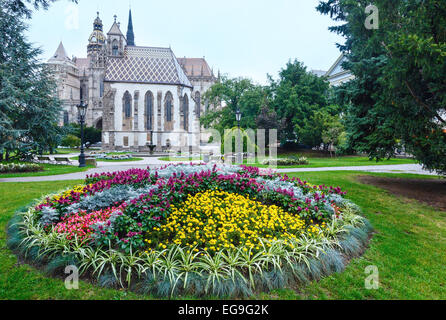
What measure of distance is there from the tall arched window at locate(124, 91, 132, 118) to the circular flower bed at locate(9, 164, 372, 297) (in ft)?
130

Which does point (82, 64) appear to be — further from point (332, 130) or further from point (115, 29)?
point (332, 130)

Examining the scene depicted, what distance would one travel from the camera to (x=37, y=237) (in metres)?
4.20

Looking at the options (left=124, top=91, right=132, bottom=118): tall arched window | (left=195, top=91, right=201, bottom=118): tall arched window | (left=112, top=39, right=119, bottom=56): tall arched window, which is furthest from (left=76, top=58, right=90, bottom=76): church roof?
(left=124, top=91, right=132, bottom=118): tall arched window

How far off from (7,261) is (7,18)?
837 inches

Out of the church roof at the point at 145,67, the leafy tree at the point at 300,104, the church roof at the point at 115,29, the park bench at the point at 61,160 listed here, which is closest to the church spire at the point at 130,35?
the church roof at the point at 115,29

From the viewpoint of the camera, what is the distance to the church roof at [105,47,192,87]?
4225 centimetres

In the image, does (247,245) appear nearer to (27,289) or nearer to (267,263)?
(267,263)

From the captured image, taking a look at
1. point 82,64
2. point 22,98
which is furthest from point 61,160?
point 82,64

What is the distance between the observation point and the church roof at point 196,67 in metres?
66.5

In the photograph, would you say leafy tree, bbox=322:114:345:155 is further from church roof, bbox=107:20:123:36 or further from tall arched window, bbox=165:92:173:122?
church roof, bbox=107:20:123:36

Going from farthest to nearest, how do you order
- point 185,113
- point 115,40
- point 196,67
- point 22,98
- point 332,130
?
1. point 196,67
2. point 115,40
3. point 185,113
4. point 332,130
5. point 22,98

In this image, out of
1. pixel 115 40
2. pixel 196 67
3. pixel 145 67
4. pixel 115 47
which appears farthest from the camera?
pixel 196 67

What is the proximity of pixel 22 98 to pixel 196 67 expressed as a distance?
5555 cm

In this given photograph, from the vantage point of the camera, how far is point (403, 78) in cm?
707
